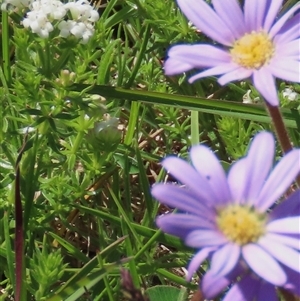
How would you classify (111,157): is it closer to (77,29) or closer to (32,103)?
(32,103)

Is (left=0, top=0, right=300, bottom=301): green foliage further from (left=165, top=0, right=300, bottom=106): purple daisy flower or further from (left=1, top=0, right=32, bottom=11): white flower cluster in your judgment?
(left=165, top=0, right=300, bottom=106): purple daisy flower

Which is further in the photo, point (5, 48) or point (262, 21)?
point (5, 48)

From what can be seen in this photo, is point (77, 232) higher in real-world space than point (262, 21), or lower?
lower

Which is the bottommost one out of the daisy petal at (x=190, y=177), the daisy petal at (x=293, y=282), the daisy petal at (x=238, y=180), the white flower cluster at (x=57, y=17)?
the daisy petal at (x=293, y=282)

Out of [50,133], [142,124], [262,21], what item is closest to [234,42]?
[262,21]

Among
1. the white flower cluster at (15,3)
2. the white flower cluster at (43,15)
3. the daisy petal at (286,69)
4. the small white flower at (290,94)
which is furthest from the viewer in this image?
the small white flower at (290,94)

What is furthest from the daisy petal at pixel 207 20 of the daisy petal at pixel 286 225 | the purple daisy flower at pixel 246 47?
the daisy petal at pixel 286 225

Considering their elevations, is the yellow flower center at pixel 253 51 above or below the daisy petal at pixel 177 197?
above

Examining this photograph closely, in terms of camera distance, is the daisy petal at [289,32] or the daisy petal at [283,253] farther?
the daisy petal at [289,32]

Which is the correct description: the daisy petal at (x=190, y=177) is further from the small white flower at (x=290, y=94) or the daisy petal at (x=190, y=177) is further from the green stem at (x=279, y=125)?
the small white flower at (x=290, y=94)
